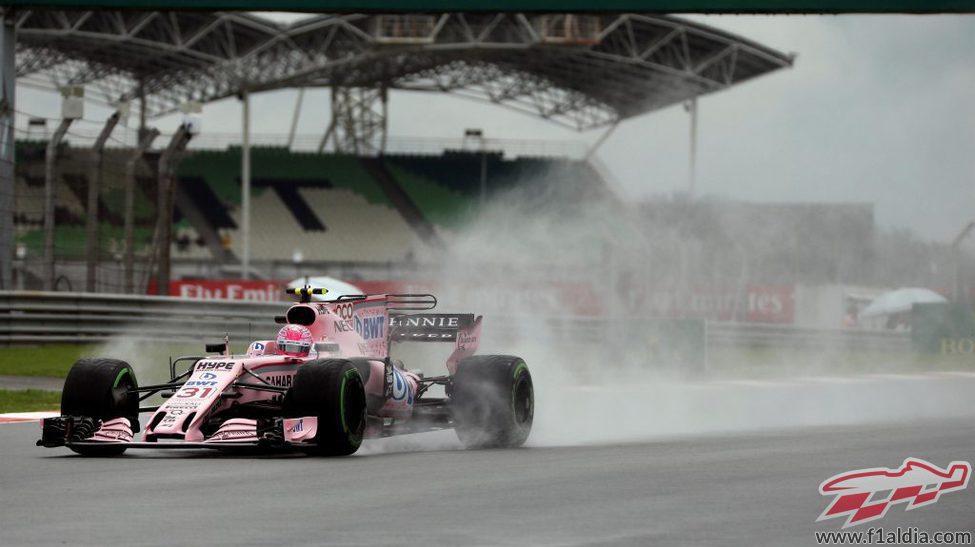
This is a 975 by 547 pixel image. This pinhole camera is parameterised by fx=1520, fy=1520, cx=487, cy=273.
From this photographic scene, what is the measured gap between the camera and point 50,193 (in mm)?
22078

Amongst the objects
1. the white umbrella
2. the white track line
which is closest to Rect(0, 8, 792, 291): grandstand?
the white umbrella

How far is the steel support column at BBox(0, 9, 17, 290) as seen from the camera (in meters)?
→ 21.2

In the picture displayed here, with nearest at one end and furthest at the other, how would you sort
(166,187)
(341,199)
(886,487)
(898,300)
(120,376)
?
(886,487) → (120,376) → (166,187) → (898,300) → (341,199)

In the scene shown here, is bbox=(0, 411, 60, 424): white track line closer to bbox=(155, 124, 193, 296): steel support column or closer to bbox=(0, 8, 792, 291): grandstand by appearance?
bbox=(155, 124, 193, 296): steel support column

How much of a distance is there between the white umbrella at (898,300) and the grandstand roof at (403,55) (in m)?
19.8

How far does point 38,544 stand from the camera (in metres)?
6.48

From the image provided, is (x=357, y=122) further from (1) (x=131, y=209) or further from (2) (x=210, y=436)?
(2) (x=210, y=436)

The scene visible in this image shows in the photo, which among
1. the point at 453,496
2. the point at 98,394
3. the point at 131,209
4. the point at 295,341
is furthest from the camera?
the point at 131,209

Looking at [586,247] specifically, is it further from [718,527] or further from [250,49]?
[718,527]

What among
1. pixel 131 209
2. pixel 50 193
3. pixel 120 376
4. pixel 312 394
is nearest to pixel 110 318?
pixel 50 193

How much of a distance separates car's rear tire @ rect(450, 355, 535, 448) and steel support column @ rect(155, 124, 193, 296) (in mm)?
14593

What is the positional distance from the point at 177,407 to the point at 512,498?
313cm

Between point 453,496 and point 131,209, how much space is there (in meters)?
18.2

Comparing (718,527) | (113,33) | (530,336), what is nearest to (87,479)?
(718,527)
